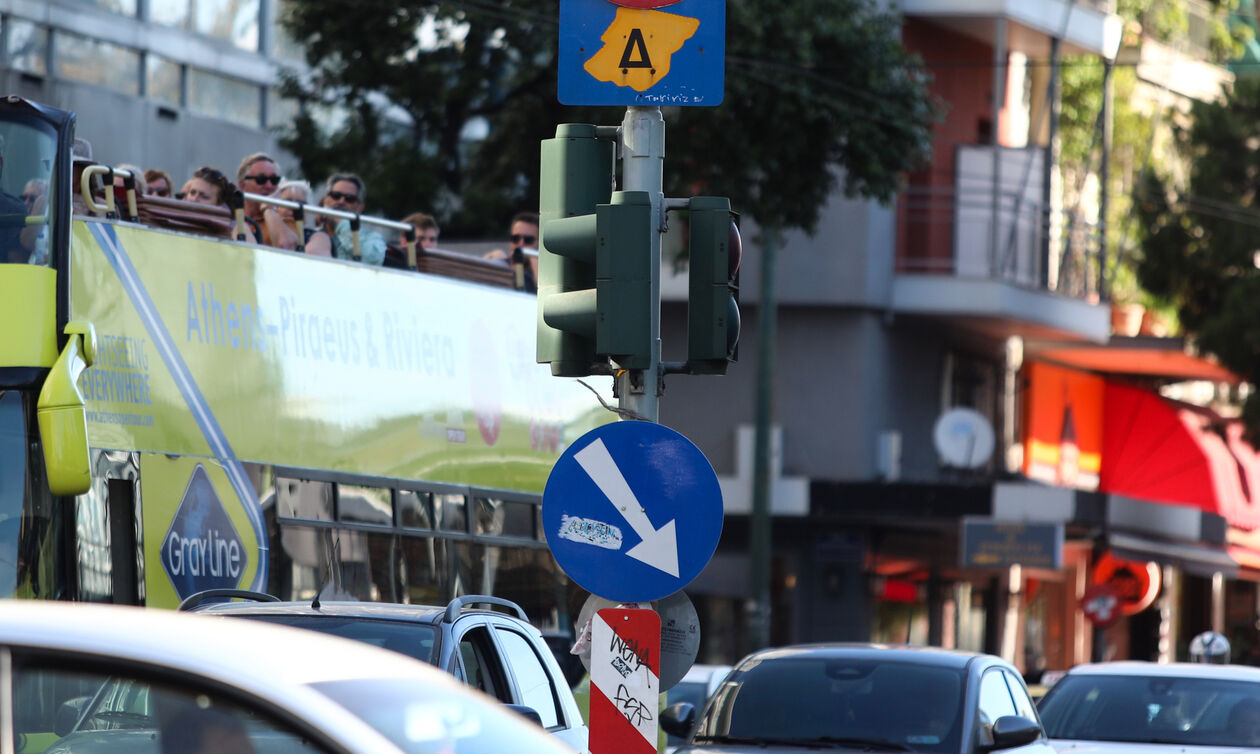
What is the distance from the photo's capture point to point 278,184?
13.2 metres

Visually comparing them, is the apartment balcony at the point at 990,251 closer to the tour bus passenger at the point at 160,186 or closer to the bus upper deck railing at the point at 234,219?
the bus upper deck railing at the point at 234,219

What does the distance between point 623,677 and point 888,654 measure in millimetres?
3194

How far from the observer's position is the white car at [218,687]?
3.56 m

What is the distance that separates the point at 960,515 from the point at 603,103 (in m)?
21.1

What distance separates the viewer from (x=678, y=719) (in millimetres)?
9875

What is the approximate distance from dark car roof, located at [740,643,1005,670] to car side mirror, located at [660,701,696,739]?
50cm

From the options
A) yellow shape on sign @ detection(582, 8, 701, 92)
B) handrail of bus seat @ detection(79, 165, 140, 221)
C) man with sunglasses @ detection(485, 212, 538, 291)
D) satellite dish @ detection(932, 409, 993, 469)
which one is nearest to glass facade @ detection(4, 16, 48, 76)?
man with sunglasses @ detection(485, 212, 538, 291)

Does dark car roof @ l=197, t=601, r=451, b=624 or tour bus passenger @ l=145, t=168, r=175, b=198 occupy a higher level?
tour bus passenger @ l=145, t=168, r=175, b=198

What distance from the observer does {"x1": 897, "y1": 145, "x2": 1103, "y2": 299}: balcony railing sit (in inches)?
1185

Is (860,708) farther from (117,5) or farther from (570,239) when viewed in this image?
(117,5)

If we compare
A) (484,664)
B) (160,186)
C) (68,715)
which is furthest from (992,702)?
(68,715)

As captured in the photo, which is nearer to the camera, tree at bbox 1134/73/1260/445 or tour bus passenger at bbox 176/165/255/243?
tour bus passenger at bbox 176/165/255/243

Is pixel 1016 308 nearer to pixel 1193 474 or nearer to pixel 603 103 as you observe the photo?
pixel 1193 474

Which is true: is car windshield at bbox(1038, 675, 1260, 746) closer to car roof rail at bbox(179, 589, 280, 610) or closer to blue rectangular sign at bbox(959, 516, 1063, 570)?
car roof rail at bbox(179, 589, 280, 610)
